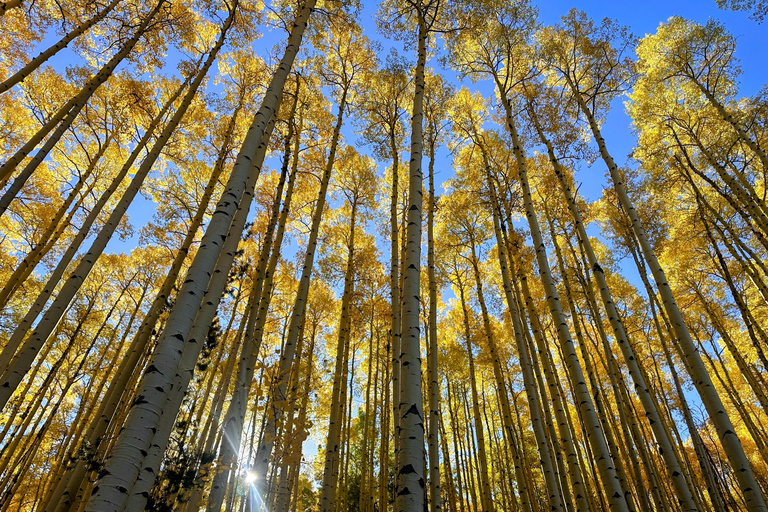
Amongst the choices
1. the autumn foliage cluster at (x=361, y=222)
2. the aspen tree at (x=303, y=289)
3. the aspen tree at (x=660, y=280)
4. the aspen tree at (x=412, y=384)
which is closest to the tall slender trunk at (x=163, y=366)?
the autumn foliage cluster at (x=361, y=222)

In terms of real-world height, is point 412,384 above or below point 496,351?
below

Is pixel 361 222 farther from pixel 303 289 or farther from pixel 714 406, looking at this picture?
pixel 714 406

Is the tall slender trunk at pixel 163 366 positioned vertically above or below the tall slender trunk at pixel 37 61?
below

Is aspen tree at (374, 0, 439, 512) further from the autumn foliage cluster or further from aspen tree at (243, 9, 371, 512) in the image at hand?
aspen tree at (243, 9, 371, 512)

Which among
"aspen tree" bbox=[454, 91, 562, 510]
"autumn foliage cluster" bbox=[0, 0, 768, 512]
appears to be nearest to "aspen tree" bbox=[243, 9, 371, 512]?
"autumn foliage cluster" bbox=[0, 0, 768, 512]

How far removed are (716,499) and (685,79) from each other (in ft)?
35.4

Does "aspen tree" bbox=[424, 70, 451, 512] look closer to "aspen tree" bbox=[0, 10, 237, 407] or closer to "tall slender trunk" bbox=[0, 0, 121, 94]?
"aspen tree" bbox=[0, 10, 237, 407]

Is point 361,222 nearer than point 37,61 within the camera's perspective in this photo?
No

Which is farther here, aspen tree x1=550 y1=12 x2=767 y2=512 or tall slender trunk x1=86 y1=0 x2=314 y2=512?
aspen tree x1=550 y1=12 x2=767 y2=512

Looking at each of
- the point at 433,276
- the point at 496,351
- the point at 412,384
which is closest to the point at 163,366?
the point at 412,384

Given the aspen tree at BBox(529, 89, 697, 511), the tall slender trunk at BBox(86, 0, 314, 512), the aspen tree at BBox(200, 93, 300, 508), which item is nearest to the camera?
the tall slender trunk at BBox(86, 0, 314, 512)

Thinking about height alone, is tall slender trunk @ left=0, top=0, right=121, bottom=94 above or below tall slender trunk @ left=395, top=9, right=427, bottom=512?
above

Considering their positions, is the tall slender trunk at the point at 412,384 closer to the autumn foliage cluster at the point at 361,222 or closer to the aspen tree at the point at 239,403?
the autumn foliage cluster at the point at 361,222

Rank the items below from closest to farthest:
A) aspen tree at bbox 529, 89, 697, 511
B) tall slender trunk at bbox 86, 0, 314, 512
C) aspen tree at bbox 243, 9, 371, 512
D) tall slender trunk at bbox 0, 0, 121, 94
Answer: tall slender trunk at bbox 86, 0, 314, 512, aspen tree at bbox 529, 89, 697, 511, aspen tree at bbox 243, 9, 371, 512, tall slender trunk at bbox 0, 0, 121, 94
